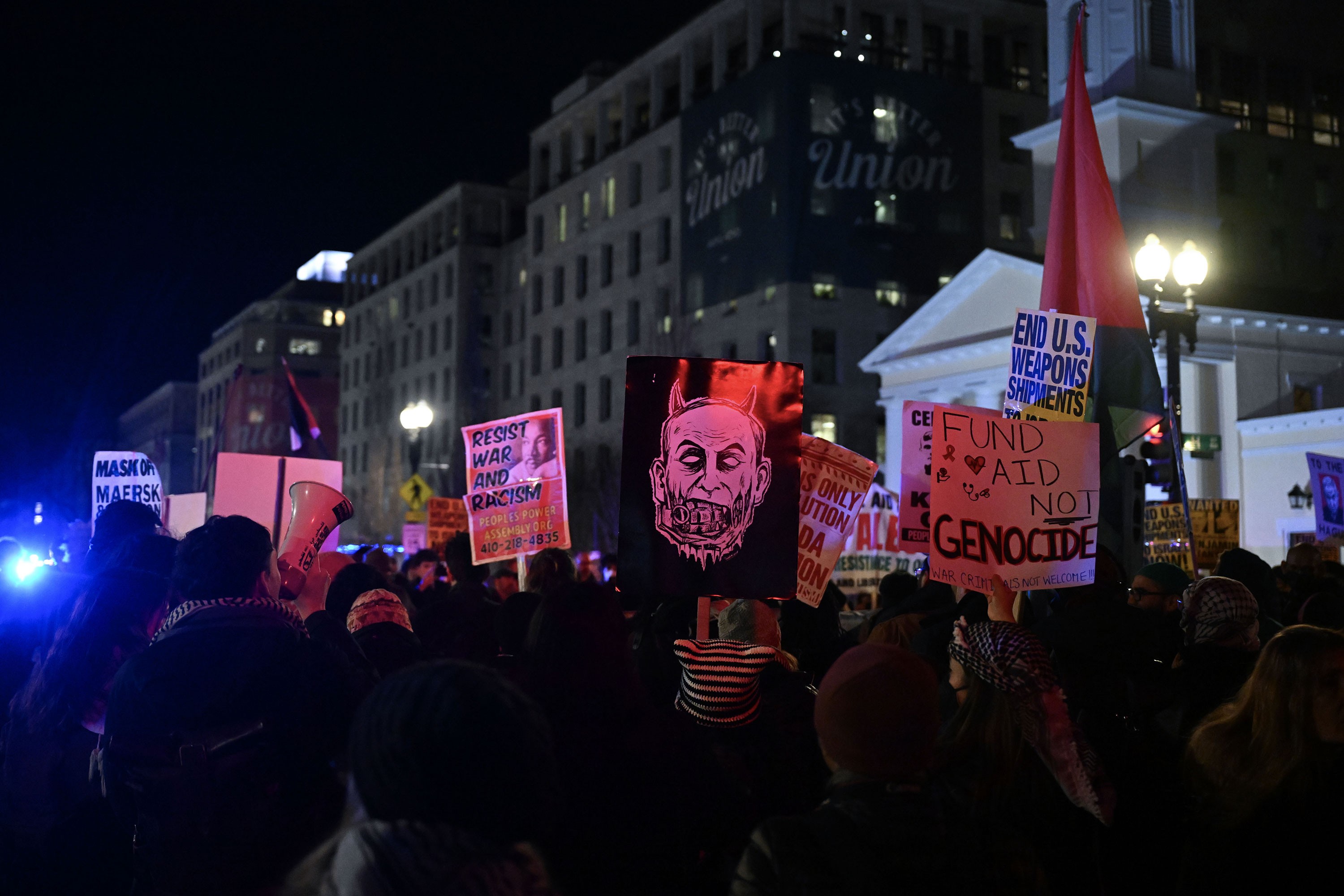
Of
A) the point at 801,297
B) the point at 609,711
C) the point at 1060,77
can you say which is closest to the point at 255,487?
the point at 609,711

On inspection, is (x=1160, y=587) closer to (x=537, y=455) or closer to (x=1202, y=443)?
(x=537, y=455)

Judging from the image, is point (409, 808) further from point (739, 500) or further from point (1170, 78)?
point (1170, 78)

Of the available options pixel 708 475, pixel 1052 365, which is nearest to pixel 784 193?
pixel 1052 365

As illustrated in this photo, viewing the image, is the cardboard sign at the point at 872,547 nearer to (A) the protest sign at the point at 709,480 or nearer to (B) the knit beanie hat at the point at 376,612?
(A) the protest sign at the point at 709,480

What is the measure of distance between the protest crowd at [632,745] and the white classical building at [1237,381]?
26.1 metres

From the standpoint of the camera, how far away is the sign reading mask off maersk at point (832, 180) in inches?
1842

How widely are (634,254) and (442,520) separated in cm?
4202

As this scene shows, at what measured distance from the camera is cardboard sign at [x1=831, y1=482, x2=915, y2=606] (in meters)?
14.8

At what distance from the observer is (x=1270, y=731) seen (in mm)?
3537

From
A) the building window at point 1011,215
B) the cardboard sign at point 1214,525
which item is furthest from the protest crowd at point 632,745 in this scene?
the building window at point 1011,215

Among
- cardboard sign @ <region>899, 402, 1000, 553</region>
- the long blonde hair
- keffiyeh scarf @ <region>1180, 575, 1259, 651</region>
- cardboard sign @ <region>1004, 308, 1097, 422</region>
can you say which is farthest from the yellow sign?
the long blonde hair

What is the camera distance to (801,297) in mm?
47562

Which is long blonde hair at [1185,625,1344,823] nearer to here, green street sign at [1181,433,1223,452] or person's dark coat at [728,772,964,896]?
person's dark coat at [728,772,964,896]

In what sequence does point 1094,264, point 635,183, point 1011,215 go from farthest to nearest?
point 635,183 < point 1011,215 < point 1094,264
